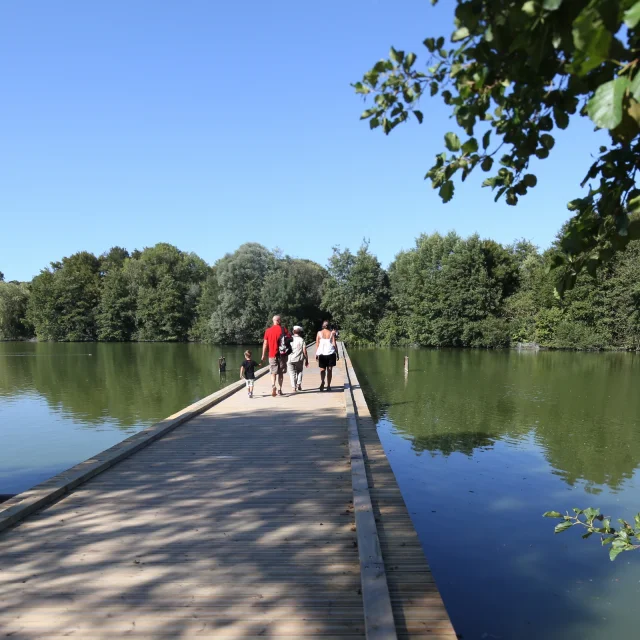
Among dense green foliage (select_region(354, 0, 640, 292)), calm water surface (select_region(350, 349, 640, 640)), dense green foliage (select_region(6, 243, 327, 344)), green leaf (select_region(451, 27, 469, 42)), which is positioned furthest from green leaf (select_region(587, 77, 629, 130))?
dense green foliage (select_region(6, 243, 327, 344))

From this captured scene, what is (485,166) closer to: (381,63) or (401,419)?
(381,63)

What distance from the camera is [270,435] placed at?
7.46 meters

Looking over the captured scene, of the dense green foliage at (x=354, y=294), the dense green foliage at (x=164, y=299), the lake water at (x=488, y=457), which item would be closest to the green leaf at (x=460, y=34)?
the lake water at (x=488, y=457)

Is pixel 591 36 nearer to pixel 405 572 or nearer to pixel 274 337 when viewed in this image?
pixel 405 572

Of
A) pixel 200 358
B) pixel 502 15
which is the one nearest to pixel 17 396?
pixel 200 358

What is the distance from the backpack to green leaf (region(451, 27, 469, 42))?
29.0ft

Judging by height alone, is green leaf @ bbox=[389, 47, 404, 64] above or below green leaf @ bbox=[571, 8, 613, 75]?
above

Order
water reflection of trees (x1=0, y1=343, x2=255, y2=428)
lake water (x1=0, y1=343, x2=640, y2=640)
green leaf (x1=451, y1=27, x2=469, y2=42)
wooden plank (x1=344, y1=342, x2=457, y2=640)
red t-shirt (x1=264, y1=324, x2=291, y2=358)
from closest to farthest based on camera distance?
1. green leaf (x1=451, y1=27, x2=469, y2=42)
2. wooden plank (x1=344, y1=342, x2=457, y2=640)
3. lake water (x1=0, y1=343, x2=640, y2=640)
4. red t-shirt (x1=264, y1=324, x2=291, y2=358)
5. water reflection of trees (x1=0, y1=343, x2=255, y2=428)

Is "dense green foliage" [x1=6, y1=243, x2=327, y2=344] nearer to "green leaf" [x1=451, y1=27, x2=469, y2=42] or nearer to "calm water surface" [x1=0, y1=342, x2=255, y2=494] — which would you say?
"calm water surface" [x1=0, y1=342, x2=255, y2=494]

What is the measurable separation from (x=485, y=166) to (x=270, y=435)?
19.0 feet

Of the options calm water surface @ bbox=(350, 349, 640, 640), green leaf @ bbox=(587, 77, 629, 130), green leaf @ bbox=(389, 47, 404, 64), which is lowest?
calm water surface @ bbox=(350, 349, 640, 640)

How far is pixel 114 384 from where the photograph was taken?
68.5ft

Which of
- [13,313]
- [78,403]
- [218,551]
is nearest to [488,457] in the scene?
[218,551]

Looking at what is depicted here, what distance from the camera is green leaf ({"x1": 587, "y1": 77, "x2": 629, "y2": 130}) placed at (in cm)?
128
